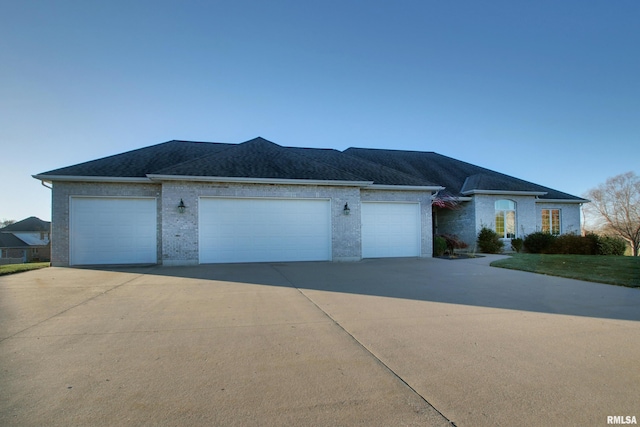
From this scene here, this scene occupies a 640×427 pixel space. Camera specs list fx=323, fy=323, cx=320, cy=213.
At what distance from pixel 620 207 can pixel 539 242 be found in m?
24.5

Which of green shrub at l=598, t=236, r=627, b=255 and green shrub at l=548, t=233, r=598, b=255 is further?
green shrub at l=548, t=233, r=598, b=255

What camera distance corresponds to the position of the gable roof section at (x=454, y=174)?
17.4m

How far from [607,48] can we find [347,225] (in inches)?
485

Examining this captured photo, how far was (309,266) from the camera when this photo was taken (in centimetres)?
1168

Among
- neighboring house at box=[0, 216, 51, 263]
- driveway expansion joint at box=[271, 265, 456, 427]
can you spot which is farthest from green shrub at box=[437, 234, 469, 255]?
neighboring house at box=[0, 216, 51, 263]

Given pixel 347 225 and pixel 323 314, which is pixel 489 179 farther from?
pixel 323 314

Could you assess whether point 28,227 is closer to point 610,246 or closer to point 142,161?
point 142,161

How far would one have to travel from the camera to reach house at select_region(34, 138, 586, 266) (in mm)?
12094

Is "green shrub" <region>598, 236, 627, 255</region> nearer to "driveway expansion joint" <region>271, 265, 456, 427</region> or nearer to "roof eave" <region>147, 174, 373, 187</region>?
"roof eave" <region>147, 174, 373, 187</region>

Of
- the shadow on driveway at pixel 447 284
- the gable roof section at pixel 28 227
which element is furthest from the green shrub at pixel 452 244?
the gable roof section at pixel 28 227

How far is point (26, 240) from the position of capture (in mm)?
47156

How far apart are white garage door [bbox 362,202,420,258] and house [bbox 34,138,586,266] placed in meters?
0.04

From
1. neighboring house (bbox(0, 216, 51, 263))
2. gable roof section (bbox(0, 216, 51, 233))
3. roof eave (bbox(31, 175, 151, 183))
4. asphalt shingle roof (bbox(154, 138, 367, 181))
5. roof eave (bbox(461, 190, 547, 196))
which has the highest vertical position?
asphalt shingle roof (bbox(154, 138, 367, 181))

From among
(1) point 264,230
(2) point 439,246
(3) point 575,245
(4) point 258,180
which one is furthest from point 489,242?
(4) point 258,180
